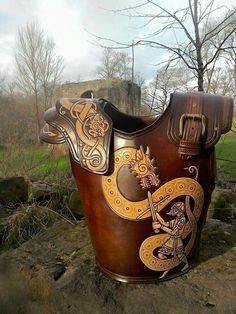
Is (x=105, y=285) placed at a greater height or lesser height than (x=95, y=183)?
lesser

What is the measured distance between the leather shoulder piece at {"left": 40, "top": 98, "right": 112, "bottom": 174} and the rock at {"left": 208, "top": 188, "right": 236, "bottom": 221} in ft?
4.37

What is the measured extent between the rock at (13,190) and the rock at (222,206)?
5.11 feet

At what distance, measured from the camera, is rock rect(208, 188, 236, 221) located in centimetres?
194

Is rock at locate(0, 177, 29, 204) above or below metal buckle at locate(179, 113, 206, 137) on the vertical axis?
below

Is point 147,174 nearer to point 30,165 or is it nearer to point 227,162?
point 30,165

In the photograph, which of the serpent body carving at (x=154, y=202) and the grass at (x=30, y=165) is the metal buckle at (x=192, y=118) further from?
the grass at (x=30, y=165)

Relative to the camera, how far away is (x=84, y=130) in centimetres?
84

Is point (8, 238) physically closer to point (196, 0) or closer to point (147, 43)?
point (147, 43)

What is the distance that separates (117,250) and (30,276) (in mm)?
364

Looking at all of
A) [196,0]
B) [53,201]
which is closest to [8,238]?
[53,201]

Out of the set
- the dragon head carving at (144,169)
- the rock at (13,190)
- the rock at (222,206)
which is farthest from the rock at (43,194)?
the dragon head carving at (144,169)

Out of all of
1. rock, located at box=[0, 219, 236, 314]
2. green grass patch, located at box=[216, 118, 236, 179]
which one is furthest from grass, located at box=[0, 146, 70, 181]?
green grass patch, located at box=[216, 118, 236, 179]

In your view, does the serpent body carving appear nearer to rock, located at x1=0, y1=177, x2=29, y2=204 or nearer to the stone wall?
rock, located at x1=0, y1=177, x2=29, y2=204

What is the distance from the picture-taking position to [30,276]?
101 cm
